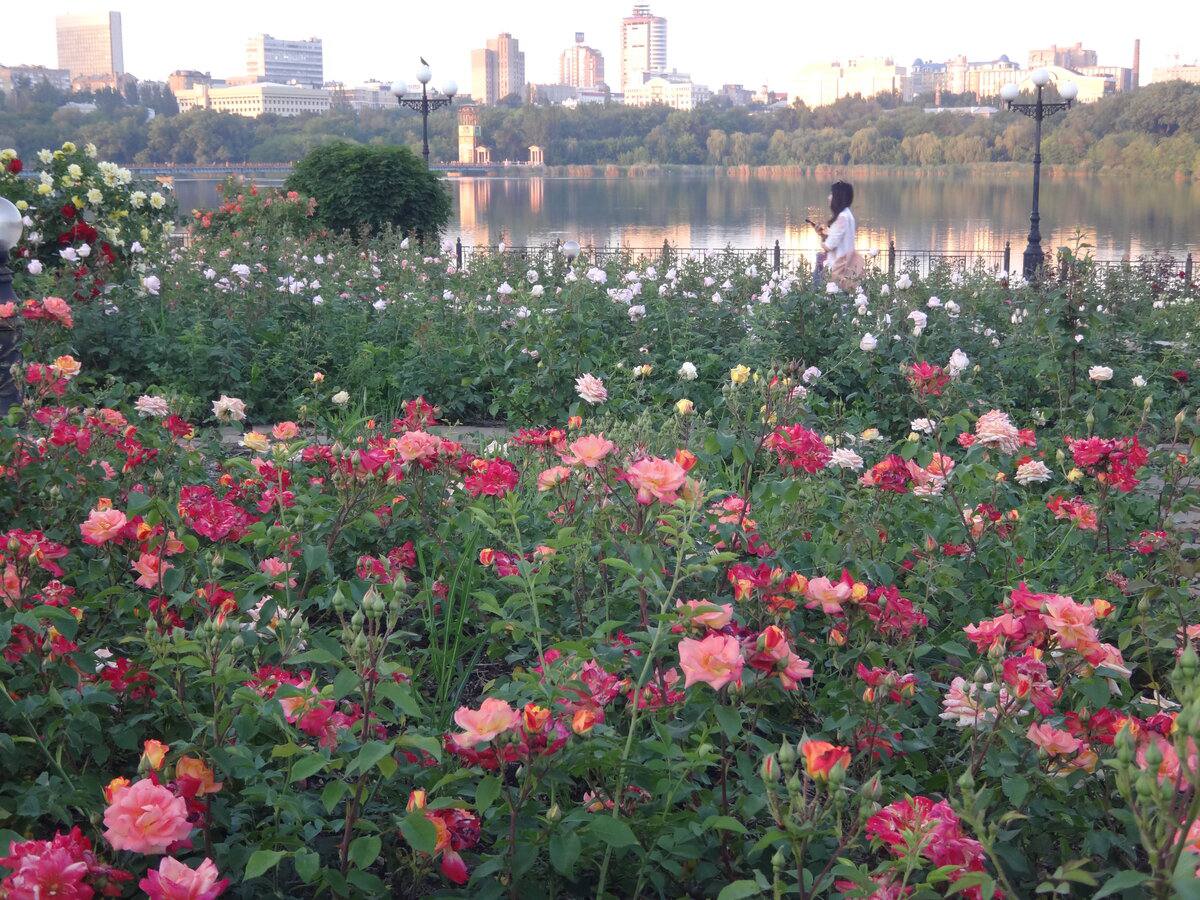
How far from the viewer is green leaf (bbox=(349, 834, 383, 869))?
4.13 feet

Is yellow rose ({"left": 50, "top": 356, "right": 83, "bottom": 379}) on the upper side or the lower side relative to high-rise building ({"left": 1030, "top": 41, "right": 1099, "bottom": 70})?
lower

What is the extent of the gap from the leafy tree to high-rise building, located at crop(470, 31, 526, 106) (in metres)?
140

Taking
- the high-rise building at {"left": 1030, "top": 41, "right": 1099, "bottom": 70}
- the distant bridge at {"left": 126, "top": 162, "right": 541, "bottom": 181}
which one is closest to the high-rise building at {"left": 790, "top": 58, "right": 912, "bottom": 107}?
the high-rise building at {"left": 1030, "top": 41, "right": 1099, "bottom": 70}

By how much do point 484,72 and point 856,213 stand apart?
127m

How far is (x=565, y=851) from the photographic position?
4.36 ft

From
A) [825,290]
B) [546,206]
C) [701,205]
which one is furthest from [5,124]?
[825,290]

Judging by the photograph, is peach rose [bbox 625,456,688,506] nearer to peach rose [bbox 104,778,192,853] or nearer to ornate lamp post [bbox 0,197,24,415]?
peach rose [bbox 104,778,192,853]

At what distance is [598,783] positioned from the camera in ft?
5.24

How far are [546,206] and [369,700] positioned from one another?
4073 centimetres

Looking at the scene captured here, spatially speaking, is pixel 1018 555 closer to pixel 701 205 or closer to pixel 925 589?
pixel 925 589

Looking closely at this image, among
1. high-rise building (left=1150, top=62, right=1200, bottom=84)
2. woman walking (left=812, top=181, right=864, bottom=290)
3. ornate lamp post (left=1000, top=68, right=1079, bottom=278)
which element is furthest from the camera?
high-rise building (left=1150, top=62, right=1200, bottom=84)

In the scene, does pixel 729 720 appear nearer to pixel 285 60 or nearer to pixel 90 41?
pixel 285 60

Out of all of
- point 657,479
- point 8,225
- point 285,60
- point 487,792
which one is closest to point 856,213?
point 8,225

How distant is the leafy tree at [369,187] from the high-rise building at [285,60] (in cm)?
15866
